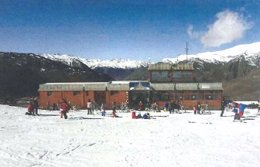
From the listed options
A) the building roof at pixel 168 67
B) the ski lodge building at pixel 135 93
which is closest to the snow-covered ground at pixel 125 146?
the ski lodge building at pixel 135 93

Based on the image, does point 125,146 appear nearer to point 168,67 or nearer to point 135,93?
point 135,93

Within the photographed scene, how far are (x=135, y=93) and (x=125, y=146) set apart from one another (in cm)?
3639

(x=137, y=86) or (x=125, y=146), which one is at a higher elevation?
(x=137, y=86)

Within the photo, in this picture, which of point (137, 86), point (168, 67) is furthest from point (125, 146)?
→ point (168, 67)

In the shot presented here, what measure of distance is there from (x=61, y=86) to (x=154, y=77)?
13298 millimetres

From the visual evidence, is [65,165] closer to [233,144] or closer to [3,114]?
[233,144]

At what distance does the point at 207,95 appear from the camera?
5419cm

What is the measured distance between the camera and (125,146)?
60.3ft

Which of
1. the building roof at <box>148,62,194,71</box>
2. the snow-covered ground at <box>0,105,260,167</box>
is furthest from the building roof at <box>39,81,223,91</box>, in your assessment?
the snow-covered ground at <box>0,105,260,167</box>

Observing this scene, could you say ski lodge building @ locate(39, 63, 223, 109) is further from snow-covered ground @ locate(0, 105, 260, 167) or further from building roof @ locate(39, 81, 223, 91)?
snow-covered ground @ locate(0, 105, 260, 167)

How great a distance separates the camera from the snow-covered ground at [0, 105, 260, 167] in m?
14.8

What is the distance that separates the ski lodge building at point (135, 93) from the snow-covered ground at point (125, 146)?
2767 centimetres

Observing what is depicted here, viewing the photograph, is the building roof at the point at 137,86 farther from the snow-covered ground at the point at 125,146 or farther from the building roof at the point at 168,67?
the snow-covered ground at the point at 125,146

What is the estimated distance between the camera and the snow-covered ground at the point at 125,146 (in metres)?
14.8
